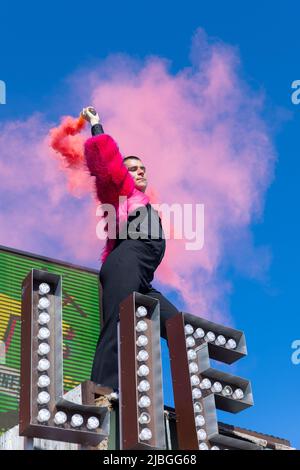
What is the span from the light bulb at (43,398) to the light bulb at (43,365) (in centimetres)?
23

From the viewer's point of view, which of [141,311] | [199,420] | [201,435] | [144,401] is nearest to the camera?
[144,401]

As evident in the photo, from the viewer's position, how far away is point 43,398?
28.4 feet

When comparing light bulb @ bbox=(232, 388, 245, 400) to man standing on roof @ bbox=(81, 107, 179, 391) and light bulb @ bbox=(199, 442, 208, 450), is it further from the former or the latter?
man standing on roof @ bbox=(81, 107, 179, 391)

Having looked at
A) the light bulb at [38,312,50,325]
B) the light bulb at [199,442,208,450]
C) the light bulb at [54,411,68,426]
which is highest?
the light bulb at [38,312,50,325]

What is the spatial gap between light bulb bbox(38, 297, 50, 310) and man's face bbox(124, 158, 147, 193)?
2993 mm

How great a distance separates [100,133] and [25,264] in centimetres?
608

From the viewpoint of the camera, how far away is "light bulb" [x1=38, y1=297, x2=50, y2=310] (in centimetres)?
924

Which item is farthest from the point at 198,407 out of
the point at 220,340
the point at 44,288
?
the point at 44,288

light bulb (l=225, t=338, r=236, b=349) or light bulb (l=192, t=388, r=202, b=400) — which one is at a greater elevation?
light bulb (l=225, t=338, r=236, b=349)

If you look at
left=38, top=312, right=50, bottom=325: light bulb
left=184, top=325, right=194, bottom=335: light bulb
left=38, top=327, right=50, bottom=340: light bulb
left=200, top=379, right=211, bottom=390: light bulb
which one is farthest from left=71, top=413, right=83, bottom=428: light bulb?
left=184, top=325, right=194, bottom=335: light bulb

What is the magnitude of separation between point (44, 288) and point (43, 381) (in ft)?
3.32

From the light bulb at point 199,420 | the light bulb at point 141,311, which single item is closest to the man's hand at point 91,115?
the light bulb at point 141,311

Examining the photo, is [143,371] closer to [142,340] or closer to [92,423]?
[142,340]
